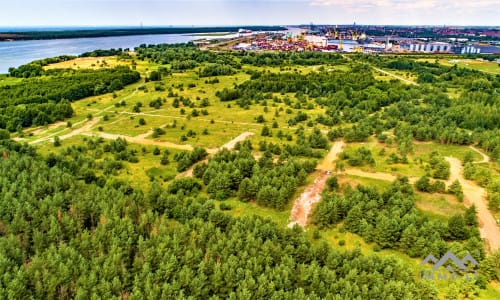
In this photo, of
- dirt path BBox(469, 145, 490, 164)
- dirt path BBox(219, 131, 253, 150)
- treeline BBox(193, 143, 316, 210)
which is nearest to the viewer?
treeline BBox(193, 143, 316, 210)

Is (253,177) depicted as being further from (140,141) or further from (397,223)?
(140,141)

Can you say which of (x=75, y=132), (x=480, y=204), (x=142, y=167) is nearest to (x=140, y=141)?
(x=142, y=167)

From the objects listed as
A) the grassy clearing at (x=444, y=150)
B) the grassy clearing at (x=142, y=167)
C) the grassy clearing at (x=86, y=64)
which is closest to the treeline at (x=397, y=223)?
the grassy clearing at (x=444, y=150)

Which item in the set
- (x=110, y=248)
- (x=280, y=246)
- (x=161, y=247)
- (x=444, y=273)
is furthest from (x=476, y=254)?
(x=110, y=248)

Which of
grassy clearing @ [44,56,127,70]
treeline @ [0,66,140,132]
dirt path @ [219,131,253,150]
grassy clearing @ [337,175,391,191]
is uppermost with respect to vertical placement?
grassy clearing @ [44,56,127,70]

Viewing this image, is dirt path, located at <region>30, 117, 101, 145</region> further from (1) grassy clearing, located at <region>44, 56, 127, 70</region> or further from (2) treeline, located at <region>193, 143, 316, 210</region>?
(1) grassy clearing, located at <region>44, 56, 127, 70</region>

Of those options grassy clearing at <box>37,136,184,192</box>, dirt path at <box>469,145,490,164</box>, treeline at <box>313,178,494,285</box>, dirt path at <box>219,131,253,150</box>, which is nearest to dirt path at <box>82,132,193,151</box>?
grassy clearing at <box>37,136,184,192</box>
